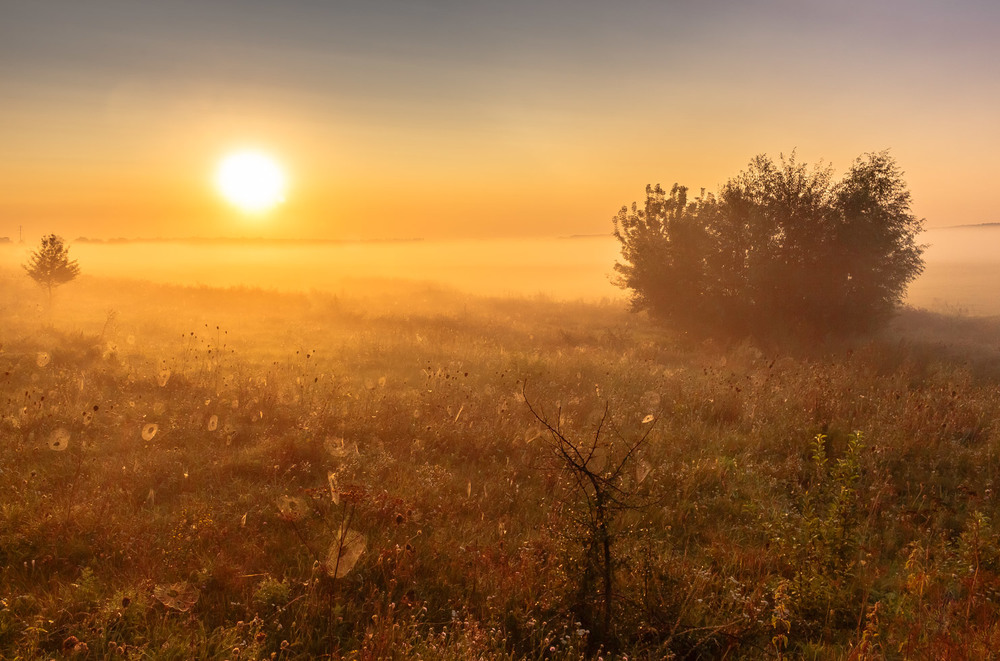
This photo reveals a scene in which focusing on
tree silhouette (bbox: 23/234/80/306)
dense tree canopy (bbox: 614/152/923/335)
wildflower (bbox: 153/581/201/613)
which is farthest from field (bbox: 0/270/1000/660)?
tree silhouette (bbox: 23/234/80/306)

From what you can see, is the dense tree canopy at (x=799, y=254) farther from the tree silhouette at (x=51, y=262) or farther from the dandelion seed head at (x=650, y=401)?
the tree silhouette at (x=51, y=262)

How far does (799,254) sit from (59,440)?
2087 cm

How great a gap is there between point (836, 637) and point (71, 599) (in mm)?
6268

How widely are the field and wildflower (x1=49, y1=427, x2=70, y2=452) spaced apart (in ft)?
0.20

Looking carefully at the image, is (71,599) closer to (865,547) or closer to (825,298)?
(865,547)

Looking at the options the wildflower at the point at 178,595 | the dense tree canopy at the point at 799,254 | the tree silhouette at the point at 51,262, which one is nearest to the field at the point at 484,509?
the wildflower at the point at 178,595

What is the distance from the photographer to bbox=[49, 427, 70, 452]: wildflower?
7355mm

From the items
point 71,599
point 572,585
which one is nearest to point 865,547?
point 572,585

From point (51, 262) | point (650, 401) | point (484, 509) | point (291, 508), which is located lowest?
point (484, 509)

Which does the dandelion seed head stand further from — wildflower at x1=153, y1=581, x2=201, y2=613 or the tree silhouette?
the tree silhouette

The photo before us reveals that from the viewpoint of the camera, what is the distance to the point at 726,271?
2080 centimetres

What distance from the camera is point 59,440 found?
24.5 feet

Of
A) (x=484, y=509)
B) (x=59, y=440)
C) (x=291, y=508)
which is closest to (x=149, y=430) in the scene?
(x=59, y=440)

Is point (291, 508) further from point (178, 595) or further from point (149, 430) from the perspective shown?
point (149, 430)
